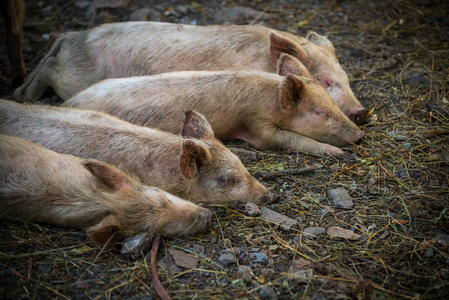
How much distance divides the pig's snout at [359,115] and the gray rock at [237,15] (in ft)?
10.4

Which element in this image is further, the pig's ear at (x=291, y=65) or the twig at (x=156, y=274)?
the pig's ear at (x=291, y=65)

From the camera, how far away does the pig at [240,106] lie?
481 cm

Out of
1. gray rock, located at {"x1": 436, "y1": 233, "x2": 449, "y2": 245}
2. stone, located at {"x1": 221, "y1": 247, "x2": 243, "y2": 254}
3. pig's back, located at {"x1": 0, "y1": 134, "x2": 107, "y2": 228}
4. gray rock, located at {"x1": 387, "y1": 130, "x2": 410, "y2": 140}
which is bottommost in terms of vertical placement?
stone, located at {"x1": 221, "y1": 247, "x2": 243, "y2": 254}

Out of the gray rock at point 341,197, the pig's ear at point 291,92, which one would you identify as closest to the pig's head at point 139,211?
the gray rock at point 341,197

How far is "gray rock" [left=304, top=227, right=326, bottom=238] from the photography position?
3620 millimetres

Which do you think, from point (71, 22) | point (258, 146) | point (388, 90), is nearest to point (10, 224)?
point (258, 146)

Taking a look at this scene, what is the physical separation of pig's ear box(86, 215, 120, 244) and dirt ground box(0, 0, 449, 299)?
16cm

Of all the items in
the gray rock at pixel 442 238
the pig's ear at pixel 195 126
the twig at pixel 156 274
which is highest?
the pig's ear at pixel 195 126

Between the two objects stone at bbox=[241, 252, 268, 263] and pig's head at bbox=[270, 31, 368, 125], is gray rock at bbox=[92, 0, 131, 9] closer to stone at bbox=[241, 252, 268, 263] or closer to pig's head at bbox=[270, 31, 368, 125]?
pig's head at bbox=[270, 31, 368, 125]

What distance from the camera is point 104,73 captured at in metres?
5.77

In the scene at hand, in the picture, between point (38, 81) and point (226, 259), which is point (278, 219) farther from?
point (38, 81)

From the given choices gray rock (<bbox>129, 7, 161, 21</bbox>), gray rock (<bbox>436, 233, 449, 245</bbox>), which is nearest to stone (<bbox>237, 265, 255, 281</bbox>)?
gray rock (<bbox>436, 233, 449, 245</bbox>)

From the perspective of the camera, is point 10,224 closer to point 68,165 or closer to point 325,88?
point 68,165

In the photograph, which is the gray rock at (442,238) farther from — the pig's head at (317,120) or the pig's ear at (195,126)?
the pig's ear at (195,126)
